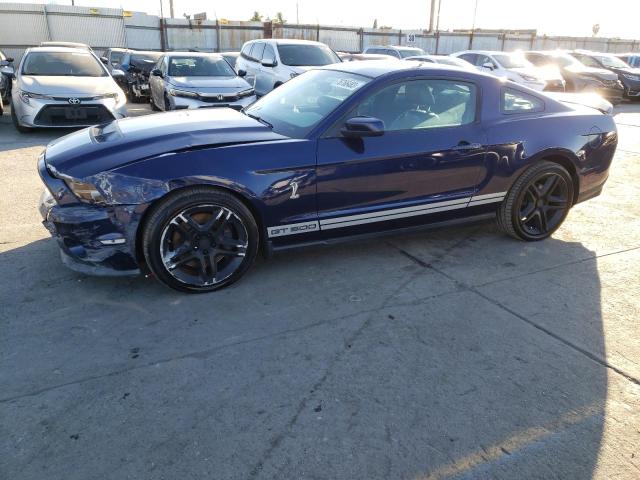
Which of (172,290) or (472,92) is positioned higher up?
(472,92)

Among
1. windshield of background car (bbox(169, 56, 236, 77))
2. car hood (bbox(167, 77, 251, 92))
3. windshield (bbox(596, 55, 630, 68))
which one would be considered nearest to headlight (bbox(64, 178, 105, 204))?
car hood (bbox(167, 77, 251, 92))

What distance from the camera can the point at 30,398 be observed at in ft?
8.02

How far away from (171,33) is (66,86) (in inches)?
779

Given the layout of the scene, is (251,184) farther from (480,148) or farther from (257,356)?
(480,148)

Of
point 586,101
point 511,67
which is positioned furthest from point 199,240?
point 511,67

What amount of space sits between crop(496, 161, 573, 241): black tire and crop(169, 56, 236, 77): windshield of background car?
25.4 ft

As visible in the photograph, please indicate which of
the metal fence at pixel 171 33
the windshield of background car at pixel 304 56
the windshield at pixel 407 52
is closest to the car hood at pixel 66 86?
the windshield of background car at pixel 304 56

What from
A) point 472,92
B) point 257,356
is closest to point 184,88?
point 472,92

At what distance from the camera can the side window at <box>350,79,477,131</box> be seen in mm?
3820

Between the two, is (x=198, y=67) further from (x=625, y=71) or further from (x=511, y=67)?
(x=625, y=71)

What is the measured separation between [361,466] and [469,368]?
3.19 ft

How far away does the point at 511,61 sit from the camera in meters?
14.9

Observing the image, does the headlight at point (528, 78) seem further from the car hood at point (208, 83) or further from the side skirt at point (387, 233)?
the side skirt at point (387, 233)

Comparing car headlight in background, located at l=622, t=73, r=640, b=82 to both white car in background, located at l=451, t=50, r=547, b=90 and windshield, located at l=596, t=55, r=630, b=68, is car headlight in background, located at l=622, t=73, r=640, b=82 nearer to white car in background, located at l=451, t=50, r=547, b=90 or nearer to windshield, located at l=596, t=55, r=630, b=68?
windshield, located at l=596, t=55, r=630, b=68
